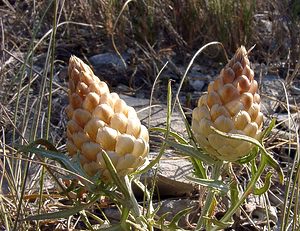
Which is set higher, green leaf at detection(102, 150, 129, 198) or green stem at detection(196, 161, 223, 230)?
green leaf at detection(102, 150, 129, 198)

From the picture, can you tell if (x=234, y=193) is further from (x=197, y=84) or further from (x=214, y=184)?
(x=197, y=84)

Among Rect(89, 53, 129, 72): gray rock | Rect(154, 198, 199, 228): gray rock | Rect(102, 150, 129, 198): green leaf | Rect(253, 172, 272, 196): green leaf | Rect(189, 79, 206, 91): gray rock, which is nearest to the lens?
Rect(102, 150, 129, 198): green leaf

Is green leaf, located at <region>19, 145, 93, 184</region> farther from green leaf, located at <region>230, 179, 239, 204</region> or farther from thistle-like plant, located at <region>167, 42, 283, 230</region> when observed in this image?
green leaf, located at <region>230, 179, 239, 204</region>

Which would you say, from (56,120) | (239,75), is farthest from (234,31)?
(239,75)

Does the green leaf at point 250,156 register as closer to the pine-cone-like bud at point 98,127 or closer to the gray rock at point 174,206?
the pine-cone-like bud at point 98,127

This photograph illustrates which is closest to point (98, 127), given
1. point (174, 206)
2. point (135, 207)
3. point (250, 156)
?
point (135, 207)

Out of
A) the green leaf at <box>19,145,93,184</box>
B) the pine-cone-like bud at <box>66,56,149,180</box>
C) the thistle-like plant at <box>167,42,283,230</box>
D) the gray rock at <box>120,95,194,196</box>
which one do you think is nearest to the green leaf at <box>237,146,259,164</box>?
the thistle-like plant at <box>167,42,283,230</box>

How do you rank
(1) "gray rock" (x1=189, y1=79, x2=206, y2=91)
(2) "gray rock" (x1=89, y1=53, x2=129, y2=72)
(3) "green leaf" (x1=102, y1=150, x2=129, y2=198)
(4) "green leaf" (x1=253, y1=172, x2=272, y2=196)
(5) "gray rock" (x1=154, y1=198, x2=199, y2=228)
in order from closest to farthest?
(3) "green leaf" (x1=102, y1=150, x2=129, y2=198) < (4) "green leaf" (x1=253, y1=172, x2=272, y2=196) < (5) "gray rock" (x1=154, y1=198, x2=199, y2=228) < (1) "gray rock" (x1=189, y1=79, x2=206, y2=91) < (2) "gray rock" (x1=89, y1=53, x2=129, y2=72)
